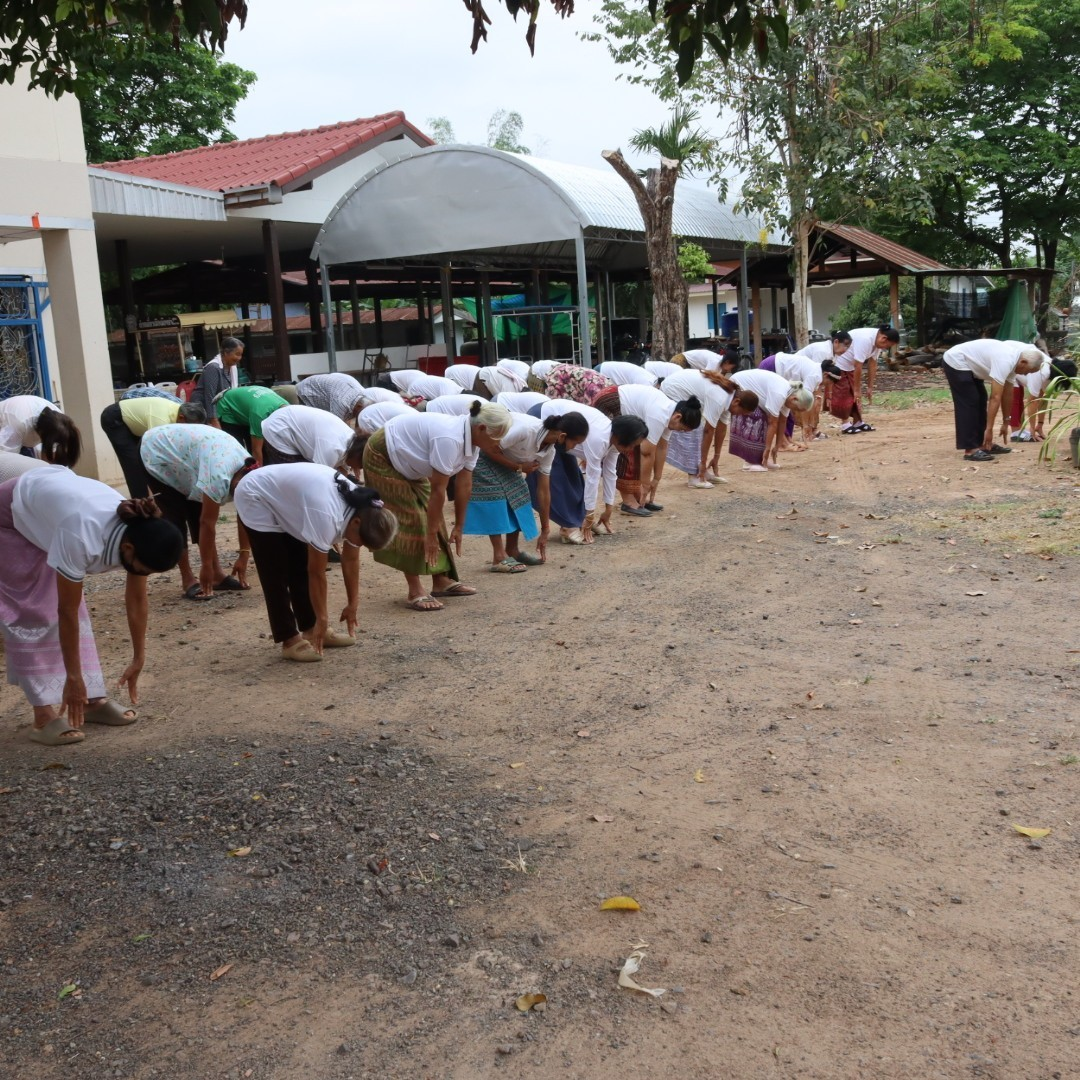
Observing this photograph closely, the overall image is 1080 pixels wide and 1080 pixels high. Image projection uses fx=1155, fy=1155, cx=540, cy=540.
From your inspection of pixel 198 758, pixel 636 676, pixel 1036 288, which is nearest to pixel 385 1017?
pixel 198 758

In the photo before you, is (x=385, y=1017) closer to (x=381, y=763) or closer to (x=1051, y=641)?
(x=381, y=763)

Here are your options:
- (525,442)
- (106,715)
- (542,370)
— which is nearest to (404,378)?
(542,370)

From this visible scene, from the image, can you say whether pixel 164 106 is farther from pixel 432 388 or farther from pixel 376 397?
pixel 376 397

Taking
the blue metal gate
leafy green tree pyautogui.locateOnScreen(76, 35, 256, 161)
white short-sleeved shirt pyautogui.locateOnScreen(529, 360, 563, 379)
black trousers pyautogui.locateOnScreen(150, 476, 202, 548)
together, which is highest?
leafy green tree pyautogui.locateOnScreen(76, 35, 256, 161)

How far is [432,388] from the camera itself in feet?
36.8

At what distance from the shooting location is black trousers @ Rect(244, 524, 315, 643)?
→ 19.4ft

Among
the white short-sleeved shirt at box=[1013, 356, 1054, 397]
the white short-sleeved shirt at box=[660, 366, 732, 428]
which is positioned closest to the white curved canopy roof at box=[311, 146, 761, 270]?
the white short-sleeved shirt at box=[660, 366, 732, 428]

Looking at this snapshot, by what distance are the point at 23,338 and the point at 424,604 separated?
7156 mm

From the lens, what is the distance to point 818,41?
18172 mm

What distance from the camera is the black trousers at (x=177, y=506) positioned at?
7492mm

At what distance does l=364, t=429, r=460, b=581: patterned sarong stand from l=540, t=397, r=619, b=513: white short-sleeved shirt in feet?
4.31

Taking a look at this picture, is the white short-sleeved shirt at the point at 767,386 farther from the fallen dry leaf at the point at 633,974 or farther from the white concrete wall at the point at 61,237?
the fallen dry leaf at the point at 633,974

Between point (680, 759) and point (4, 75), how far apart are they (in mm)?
4384

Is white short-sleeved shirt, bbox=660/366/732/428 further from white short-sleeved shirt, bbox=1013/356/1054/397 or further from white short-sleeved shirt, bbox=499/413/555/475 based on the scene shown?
white short-sleeved shirt, bbox=499/413/555/475
